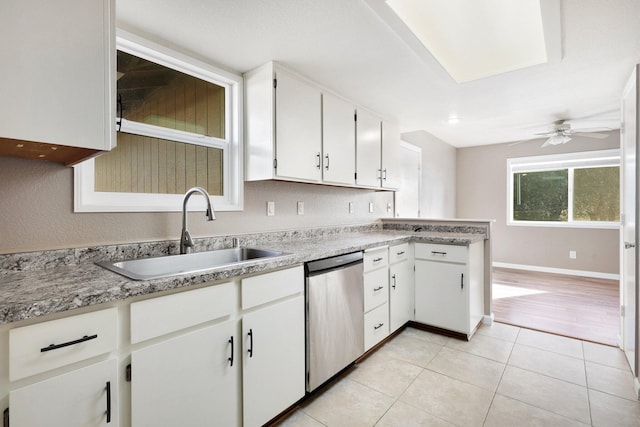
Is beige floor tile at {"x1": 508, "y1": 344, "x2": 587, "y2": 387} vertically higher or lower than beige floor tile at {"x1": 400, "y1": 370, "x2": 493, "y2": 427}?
higher

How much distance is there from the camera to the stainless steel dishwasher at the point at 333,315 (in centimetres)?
180

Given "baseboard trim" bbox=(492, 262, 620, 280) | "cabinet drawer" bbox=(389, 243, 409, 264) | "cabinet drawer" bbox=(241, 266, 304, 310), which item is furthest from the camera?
"baseboard trim" bbox=(492, 262, 620, 280)

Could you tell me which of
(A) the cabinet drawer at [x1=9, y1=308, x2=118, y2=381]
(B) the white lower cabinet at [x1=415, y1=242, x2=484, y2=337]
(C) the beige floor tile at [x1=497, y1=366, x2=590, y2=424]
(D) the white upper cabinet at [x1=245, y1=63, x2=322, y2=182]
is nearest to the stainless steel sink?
(A) the cabinet drawer at [x1=9, y1=308, x2=118, y2=381]

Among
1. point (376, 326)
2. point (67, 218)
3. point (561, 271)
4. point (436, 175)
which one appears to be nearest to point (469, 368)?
point (376, 326)

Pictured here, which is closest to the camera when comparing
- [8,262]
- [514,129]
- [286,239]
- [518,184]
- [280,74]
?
[8,262]

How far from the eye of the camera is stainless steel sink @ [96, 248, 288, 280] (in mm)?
1514

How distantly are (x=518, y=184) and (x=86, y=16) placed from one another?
645cm

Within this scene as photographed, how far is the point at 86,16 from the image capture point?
1090 millimetres

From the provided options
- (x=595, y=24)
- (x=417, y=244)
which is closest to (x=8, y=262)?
(x=417, y=244)

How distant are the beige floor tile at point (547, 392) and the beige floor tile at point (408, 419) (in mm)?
565

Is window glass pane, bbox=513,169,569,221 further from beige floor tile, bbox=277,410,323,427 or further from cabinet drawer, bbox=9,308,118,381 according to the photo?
cabinet drawer, bbox=9,308,118,381

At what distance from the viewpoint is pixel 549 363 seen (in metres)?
2.28

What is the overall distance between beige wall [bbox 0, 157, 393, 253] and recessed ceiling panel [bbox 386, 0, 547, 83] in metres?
1.55

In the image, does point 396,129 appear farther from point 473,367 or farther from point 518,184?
point 518,184
